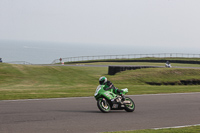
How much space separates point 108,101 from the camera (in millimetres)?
12281

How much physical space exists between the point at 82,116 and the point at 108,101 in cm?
142

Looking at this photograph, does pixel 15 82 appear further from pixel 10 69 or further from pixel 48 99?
pixel 48 99

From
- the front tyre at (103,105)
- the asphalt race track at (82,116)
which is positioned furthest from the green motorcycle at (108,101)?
the asphalt race track at (82,116)

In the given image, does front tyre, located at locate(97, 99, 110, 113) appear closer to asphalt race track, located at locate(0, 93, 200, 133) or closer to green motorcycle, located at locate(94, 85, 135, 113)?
green motorcycle, located at locate(94, 85, 135, 113)

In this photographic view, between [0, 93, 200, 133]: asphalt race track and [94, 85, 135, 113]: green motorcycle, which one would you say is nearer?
[0, 93, 200, 133]: asphalt race track

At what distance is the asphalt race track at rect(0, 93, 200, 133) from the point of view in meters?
9.52

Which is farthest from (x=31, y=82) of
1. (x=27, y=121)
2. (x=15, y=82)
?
(x=27, y=121)

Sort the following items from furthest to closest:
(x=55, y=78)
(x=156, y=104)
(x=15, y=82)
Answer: (x=55, y=78) → (x=15, y=82) → (x=156, y=104)

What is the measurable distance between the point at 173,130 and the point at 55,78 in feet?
75.0

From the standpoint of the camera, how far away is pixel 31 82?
92.1 ft

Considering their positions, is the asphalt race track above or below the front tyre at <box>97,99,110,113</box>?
below

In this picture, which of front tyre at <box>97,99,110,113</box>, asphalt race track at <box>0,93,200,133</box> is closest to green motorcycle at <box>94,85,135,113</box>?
front tyre at <box>97,99,110,113</box>

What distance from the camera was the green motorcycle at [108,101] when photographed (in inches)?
478

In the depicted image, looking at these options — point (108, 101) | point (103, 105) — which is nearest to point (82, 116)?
point (103, 105)
